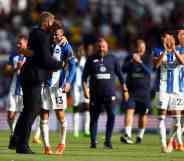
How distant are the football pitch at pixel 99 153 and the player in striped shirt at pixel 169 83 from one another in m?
0.70

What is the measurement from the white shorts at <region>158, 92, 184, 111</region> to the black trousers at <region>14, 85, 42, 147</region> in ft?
8.94

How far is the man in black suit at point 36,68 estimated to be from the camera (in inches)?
706

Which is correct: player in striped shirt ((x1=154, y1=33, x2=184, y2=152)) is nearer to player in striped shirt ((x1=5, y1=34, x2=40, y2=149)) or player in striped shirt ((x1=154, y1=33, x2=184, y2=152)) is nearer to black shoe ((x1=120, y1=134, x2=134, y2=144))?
player in striped shirt ((x1=5, y1=34, x2=40, y2=149))

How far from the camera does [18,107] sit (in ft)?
73.5

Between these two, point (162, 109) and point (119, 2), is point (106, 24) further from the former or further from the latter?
point (162, 109)

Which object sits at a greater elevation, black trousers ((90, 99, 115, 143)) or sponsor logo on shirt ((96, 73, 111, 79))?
sponsor logo on shirt ((96, 73, 111, 79))

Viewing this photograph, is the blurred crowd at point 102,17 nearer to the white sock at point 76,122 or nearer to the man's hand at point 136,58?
the white sock at point 76,122

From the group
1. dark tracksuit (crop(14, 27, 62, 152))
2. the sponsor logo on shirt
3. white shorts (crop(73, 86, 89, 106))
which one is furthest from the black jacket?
white shorts (crop(73, 86, 89, 106))

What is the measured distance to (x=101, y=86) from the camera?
69.8 ft

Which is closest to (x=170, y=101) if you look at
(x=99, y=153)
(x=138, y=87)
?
(x=99, y=153)

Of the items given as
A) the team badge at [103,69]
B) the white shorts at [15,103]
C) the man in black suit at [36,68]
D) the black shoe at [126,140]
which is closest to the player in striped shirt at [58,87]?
the man in black suit at [36,68]

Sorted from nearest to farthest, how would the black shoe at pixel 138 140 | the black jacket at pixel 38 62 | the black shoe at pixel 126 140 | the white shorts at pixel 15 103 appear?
the black jacket at pixel 38 62, the white shorts at pixel 15 103, the black shoe at pixel 126 140, the black shoe at pixel 138 140

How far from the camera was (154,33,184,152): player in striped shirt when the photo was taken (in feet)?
64.2

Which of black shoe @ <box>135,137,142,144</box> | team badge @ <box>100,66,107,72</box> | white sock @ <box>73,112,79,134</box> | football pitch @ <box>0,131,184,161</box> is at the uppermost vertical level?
team badge @ <box>100,66,107,72</box>
